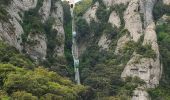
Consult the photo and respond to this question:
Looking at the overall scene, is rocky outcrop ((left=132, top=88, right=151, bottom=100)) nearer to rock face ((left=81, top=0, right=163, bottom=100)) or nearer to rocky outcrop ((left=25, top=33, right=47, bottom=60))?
rock face ((left=81, top=0, right=163, bottom=100))

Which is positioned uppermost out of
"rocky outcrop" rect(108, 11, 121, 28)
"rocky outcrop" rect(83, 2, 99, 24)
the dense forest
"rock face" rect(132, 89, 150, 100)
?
"rocky outcrop" rect(83, 2, 99, 24)

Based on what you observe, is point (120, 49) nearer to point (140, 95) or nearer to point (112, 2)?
point (140, 95)

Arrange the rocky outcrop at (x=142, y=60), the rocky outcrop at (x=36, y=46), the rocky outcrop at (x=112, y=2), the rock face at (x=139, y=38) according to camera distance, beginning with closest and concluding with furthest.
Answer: the rocky outcrop at (x=36, y=46) < the rocky outcrop at (x=142, y=60) < the rock face at (x=139, y=38) < the rocky outcrop at (x=112, y=2)

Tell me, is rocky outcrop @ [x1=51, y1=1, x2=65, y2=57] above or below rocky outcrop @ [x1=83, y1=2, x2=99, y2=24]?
below

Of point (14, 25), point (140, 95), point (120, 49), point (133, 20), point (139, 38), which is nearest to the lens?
point (14, 25)

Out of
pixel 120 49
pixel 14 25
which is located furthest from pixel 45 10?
pixel 14 25

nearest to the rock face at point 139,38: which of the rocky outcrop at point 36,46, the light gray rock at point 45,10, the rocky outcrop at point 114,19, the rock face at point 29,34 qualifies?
the rocky outcrop at point 114,19

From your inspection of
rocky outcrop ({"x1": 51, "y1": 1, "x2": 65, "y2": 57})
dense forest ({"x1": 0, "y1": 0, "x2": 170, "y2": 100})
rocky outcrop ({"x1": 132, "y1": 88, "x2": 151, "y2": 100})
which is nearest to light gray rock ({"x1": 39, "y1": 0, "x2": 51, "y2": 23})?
dense forest ({"x1": 0, "y1": 0, "x2": 170, "y2": 100})

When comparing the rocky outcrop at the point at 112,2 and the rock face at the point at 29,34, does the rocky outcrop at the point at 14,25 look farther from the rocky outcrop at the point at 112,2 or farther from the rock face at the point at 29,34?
the rocky outcrop at the point at 112,2
